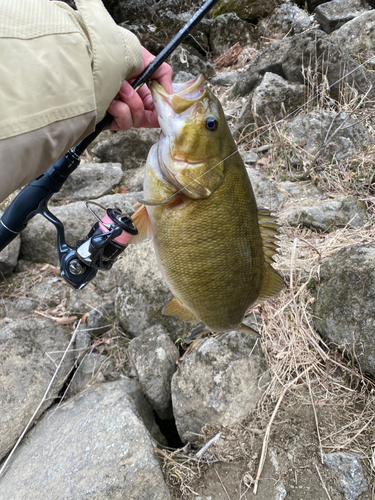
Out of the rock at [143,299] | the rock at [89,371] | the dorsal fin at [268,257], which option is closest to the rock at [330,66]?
the rock at [143,299]

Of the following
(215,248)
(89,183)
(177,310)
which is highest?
(215,248)

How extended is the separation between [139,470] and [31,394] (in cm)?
113

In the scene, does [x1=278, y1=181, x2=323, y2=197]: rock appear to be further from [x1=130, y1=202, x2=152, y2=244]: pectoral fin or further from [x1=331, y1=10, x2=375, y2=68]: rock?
[x1=331, y1=10, x2=375, y2=68]: rock

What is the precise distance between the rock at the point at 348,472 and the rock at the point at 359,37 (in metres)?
6.69

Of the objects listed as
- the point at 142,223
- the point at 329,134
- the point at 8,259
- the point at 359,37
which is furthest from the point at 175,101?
the point at 359,37

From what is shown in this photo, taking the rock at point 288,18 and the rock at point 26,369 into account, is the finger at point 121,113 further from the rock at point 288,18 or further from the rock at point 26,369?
the rock at point 288,18

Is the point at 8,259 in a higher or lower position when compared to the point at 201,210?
lower

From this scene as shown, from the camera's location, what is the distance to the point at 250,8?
10492 mm

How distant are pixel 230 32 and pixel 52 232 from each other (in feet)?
30.0

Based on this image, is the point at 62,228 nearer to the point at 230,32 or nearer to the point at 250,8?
the point at 230,32

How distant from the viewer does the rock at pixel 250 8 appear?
10.4 metres

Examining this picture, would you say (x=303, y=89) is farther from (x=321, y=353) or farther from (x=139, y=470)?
(x=139, y=470)

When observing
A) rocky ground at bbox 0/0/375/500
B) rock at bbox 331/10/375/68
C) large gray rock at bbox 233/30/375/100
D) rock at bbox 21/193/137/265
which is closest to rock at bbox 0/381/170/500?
rocky ground at bbox 0/0/375/500

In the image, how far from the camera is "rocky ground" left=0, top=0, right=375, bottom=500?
212cm
